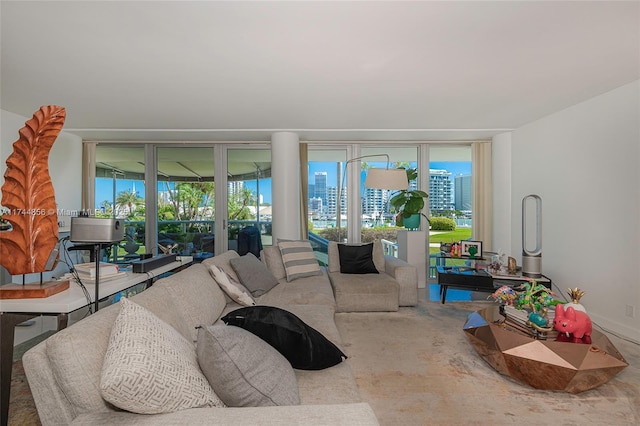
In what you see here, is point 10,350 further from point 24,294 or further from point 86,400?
point 86,400

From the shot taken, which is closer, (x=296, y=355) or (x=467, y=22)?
(x=296, y=355)

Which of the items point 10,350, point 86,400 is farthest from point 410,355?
point 10,350

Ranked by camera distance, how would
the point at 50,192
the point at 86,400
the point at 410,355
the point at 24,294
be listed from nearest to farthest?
1. the point at 86,400
2. the point at 24,294
3. the point at 50,192
4. the point at 410,355

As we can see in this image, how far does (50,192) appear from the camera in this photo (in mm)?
1914

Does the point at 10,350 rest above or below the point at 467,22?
below

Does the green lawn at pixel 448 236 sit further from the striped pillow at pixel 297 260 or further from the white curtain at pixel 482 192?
the striped pillow at pixel 297 260

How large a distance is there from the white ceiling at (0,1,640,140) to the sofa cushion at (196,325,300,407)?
1.83 m

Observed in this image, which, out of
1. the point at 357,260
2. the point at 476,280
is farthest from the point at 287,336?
the point at 476,280

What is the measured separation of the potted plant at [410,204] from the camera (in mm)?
5195

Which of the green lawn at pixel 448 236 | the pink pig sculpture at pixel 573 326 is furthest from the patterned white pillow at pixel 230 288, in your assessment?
the green lawn at pixel 448 236

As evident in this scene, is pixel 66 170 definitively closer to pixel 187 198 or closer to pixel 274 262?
pixel 187 198

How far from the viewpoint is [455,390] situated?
2168 mm

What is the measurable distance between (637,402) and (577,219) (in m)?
2.37

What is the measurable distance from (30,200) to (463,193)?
5700 millimetres
